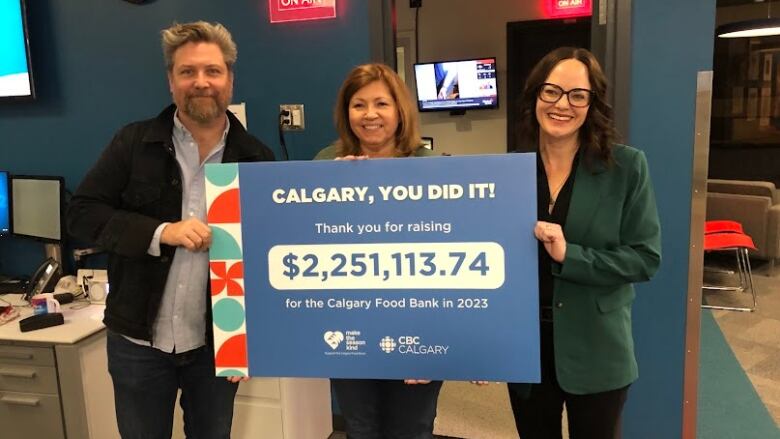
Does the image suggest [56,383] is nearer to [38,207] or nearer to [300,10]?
[38,207]

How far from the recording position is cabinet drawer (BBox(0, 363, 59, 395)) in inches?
93.1

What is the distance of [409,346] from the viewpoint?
4.60 ft

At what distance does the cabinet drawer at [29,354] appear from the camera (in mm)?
2348

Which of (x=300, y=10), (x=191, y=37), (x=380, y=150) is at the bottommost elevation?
(x=380, y=150)

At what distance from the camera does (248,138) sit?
1636mm

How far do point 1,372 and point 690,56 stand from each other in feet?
9.66

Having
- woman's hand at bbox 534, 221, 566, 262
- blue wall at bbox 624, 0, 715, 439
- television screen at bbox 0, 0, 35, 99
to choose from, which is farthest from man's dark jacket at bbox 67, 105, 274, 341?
television screen at bbox 0, 0, 35, 99

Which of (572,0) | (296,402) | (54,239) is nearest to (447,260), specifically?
(296,402)

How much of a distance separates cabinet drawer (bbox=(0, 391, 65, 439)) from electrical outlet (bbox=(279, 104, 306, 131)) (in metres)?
1.46

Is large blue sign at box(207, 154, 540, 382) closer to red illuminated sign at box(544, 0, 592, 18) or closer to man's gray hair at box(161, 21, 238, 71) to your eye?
man's gray hair at box(161, 21, 238, 71)

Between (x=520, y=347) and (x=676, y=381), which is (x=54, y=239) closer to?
(x=520, y=347)

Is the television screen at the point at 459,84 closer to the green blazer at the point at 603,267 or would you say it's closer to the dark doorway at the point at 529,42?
the dark doorway at the point at 529,42

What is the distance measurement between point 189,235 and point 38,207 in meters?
2.06

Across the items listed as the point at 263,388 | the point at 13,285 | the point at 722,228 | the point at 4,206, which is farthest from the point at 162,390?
the point at 722,228
